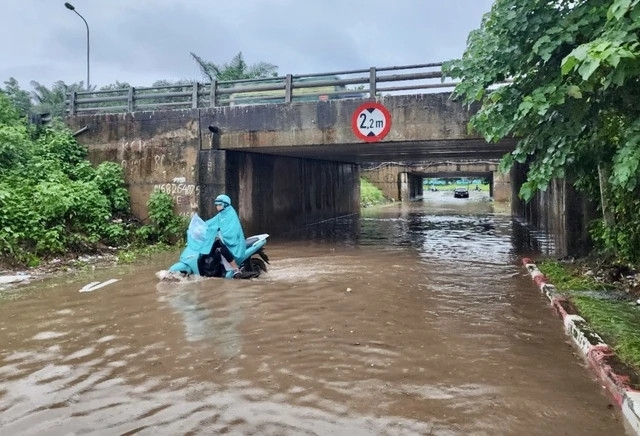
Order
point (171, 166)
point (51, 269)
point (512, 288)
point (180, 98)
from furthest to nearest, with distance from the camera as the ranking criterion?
point (180, 98) → point (171, 166) → point (51, 269) → point (512, 288)

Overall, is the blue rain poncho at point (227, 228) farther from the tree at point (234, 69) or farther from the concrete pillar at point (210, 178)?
the tree at point (234, 69)

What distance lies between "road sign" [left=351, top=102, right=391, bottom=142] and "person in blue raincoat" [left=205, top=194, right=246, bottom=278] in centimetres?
533

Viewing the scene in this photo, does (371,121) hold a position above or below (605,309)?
above

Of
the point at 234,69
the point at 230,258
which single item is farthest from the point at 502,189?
the point at 230,258

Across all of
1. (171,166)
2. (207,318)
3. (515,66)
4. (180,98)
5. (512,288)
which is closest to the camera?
(515,66)

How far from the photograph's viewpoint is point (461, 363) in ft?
16.7

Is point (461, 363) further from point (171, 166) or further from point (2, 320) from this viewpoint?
point (171, 166)

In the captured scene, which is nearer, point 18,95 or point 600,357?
point 600,357

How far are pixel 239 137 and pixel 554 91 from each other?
1054 cm

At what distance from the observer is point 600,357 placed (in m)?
4.80

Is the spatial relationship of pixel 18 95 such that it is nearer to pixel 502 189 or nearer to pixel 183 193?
pixel 183 193

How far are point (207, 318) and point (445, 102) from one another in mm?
8369

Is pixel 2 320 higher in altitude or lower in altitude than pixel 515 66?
lower

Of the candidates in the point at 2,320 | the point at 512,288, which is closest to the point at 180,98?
the point at 2,320
